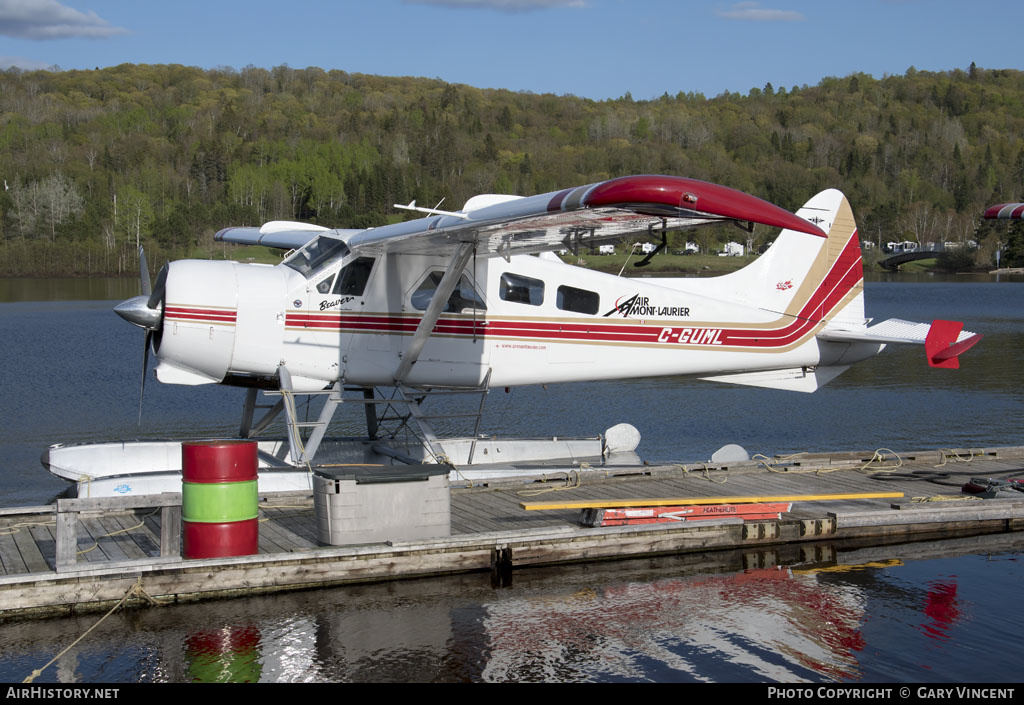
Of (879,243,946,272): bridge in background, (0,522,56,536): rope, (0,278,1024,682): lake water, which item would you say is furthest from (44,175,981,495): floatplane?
(879,243,946,272): bridge in background

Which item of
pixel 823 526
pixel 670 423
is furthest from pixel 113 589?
pixel 670 423

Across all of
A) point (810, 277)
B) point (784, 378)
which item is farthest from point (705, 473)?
point (810, 277)

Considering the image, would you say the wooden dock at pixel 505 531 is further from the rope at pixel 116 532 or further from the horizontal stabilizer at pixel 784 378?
the horizontal stabilizer at pixel 784 378

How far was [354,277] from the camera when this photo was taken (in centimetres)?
1011

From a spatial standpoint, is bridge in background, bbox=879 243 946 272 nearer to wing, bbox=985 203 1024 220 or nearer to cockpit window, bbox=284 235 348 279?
wing, bbox=985 203 1024 220

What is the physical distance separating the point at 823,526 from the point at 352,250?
4911 mm

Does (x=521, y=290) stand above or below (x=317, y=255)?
below

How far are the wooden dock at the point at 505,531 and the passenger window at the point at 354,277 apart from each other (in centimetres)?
210

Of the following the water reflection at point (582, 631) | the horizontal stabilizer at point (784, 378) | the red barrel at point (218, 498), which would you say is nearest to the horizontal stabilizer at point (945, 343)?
the horizontal stabilizer at point (784, 378)

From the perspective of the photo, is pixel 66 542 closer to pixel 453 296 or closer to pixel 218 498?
pixel 218 498

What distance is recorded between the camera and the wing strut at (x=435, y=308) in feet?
31.2

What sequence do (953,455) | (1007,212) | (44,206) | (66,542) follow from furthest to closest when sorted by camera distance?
(44,206)
(953,455)
(1007,212)
(66,542)

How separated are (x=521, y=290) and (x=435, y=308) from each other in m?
1.15

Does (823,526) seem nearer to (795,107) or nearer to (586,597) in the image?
(586,597)
